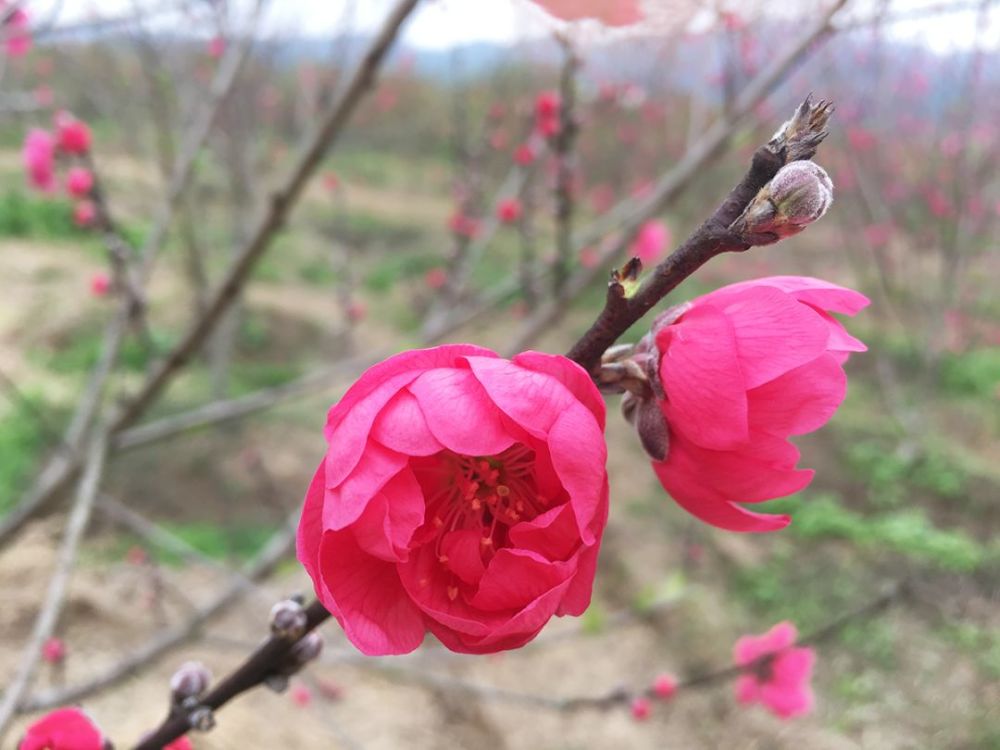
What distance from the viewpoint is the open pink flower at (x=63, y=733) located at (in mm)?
491

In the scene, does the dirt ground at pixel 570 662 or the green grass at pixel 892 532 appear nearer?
the dirt ground at pixel 570 662

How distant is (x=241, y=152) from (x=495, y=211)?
175cm

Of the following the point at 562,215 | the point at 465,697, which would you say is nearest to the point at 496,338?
the point at 465,697

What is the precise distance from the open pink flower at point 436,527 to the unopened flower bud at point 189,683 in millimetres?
227

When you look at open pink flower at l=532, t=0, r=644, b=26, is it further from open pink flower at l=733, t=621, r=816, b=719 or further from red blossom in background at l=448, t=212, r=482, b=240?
red blossom in background at l=448, t=212, r=482, b=240

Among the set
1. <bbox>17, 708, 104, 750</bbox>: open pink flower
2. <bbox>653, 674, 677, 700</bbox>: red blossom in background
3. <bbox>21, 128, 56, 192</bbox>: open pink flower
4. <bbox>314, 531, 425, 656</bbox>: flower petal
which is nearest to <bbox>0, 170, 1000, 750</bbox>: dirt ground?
<bbox>653, 674, 677, 700</bbox>: red blossom in background

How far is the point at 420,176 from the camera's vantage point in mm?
8828

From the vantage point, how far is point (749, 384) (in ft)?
1.19

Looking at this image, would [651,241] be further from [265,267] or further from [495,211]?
[265,267]

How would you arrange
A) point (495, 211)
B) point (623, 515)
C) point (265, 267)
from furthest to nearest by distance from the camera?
point (265, 267), point (623, 515), point (495, 211)

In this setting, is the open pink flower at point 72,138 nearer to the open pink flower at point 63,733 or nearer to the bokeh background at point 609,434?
the bokeh background at point 609,434

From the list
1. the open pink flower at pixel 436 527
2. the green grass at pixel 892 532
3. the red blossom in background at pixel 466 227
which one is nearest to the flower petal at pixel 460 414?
the open pink flower at pixel 436 527

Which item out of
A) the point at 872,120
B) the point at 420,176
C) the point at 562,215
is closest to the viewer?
the point at 562,215

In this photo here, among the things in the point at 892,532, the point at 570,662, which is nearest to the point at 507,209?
the point at 570,662
